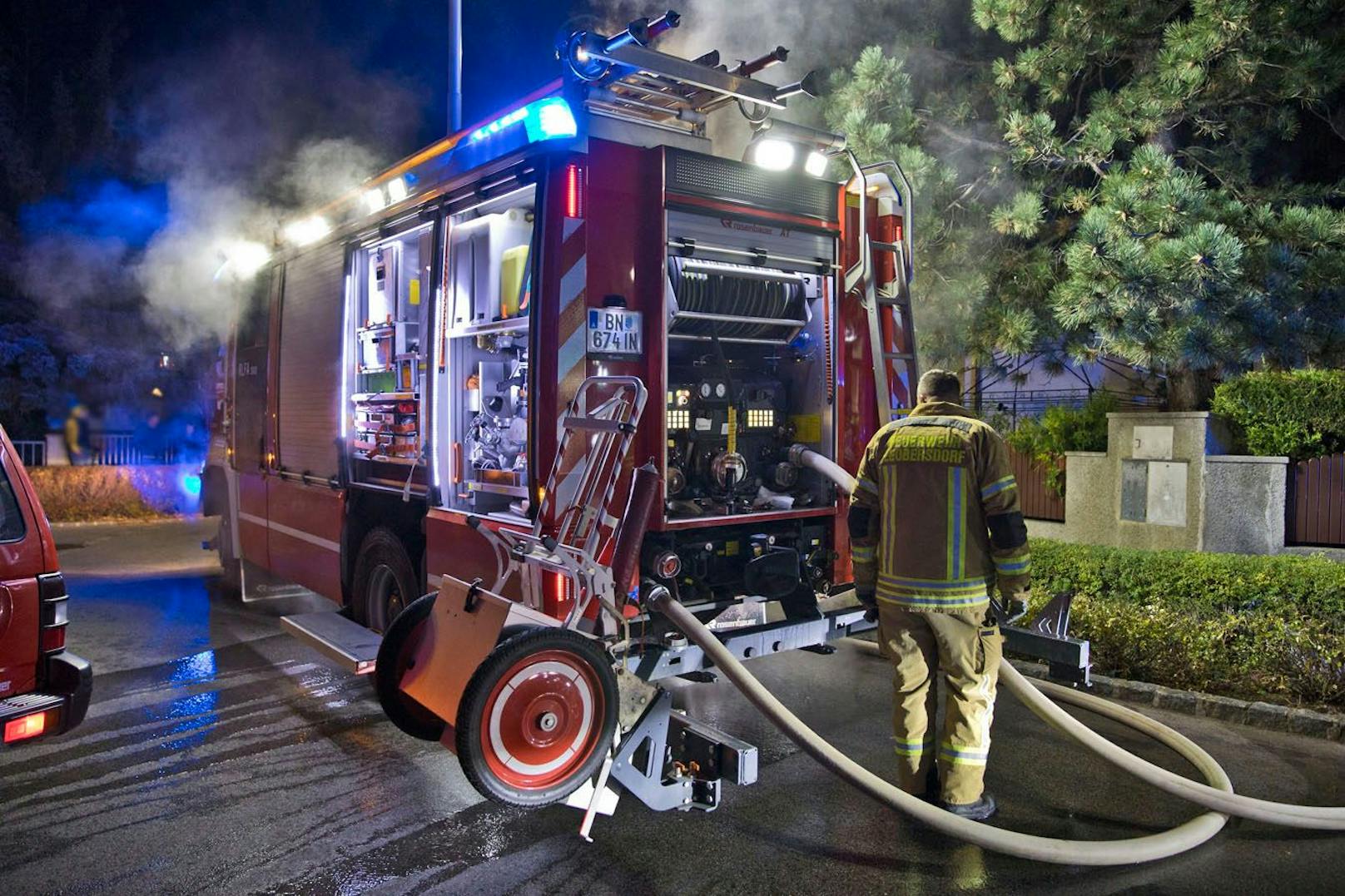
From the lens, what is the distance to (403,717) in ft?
12.8

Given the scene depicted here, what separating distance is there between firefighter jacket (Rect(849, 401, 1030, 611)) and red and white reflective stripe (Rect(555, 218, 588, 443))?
1.41 meters

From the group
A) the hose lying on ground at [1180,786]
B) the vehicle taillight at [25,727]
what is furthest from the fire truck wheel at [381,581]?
the hose lying on ground at [1180,786]

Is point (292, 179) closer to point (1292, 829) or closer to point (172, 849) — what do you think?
point (172, 849)

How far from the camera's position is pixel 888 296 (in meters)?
5.48

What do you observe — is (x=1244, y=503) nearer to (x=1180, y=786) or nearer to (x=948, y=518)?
(x=1180, y=786)

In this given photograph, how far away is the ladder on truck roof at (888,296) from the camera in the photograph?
536cm

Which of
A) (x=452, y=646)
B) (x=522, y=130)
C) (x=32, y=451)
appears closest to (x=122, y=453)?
(x=32, y=451)

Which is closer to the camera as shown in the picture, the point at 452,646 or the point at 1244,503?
the point at 452,646

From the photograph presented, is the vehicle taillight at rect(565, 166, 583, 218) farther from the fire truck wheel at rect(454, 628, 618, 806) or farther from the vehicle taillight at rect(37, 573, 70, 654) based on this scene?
the vehicle taillight at rect(37, 573, 70, 654)

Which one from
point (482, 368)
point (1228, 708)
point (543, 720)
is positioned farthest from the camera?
point (482, 368)

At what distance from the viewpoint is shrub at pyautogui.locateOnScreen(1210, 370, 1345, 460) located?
7.77m

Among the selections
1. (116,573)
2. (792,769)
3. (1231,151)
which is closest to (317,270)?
(792,769)

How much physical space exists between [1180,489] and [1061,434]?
162cm

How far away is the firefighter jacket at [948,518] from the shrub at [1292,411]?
16.8 feet
